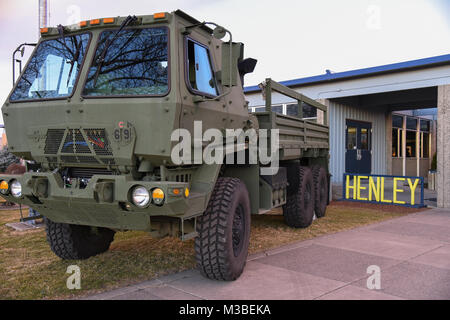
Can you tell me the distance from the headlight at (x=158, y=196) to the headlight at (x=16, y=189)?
155 centimetres

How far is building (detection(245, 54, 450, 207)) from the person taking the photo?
32.9 feet

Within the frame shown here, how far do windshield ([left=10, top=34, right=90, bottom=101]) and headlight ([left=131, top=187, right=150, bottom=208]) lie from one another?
124 cm

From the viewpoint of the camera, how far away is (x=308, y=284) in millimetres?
4180

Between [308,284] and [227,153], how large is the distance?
1552mm

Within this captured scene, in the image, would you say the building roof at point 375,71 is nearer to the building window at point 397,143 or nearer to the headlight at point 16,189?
the building window at point 397,143

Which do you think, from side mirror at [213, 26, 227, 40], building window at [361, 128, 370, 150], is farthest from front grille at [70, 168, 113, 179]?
building window at [361, 128, 370, 150]

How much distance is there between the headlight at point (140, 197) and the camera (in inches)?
138

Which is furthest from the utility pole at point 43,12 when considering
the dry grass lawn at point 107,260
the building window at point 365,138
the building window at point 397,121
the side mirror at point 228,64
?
the building window at point 397,121

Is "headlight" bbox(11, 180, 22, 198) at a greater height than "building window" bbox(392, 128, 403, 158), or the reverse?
"building window" bbox(392, 128, 403, 158)

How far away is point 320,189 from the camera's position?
8.38 m

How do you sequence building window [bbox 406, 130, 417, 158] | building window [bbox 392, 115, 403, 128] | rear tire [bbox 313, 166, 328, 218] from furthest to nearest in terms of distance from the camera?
building window [bbox 406, 130, 417, 158] → building window [bbox 392, 115, 403, 128] → rear tire [bbox 313, 166, 328, 218]

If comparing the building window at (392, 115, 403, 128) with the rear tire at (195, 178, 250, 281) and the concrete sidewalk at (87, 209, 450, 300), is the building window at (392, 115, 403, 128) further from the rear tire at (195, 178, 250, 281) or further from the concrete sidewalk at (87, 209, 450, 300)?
the rear tire at (195, 178, 250, 281)

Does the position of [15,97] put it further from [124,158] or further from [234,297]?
[234,297]
